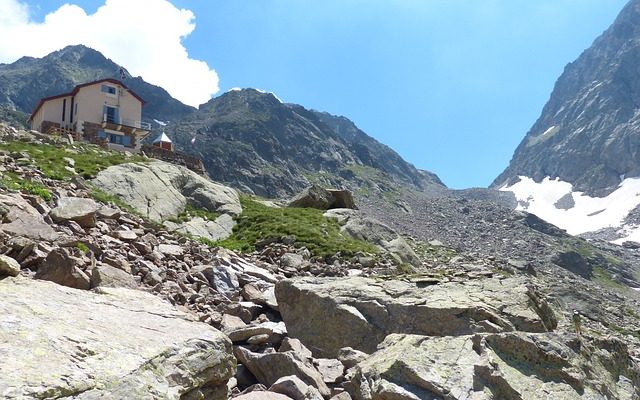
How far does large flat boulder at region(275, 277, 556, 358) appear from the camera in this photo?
11000mm

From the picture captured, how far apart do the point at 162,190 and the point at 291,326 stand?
87.5 ft

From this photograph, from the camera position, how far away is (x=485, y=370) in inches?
302

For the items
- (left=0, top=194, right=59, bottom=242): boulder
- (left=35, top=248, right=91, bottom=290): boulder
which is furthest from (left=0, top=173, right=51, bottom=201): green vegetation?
(left=35, top=248, right=91, bottom=290): boulder

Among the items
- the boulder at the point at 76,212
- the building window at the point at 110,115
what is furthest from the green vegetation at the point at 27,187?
the building window at the point at 110,115

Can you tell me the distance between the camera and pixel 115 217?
764 inches

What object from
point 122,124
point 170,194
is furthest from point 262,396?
point 122,124

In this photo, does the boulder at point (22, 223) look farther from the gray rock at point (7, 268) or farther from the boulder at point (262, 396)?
the boulder at point (262, 396)

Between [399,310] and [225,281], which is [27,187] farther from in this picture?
[399,310]

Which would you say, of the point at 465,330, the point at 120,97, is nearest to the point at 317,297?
the point at 465,330

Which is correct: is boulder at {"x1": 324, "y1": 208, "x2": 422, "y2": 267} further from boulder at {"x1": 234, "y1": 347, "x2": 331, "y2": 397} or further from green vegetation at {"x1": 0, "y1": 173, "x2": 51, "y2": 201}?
boulder at {"x1": 234, "y1": 347, "x2": 331, "y2": 397}

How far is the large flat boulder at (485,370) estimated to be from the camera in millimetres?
7441

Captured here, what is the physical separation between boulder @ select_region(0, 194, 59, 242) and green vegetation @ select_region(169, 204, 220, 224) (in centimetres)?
1870

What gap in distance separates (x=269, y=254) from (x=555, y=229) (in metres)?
197

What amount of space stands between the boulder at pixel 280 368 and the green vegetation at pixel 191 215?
2542 centimetres
